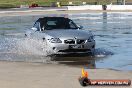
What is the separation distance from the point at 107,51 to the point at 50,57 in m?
2.70

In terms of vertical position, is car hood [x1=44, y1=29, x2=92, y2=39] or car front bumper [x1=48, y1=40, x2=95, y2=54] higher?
car hood [x1=44, y1=29, x2=92, y2=39]

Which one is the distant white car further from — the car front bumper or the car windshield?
the car windshield

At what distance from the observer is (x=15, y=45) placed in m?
19.1

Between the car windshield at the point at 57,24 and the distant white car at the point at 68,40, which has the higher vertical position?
the car windshield at the point at 57,24

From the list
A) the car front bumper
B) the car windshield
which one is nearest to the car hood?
the car front bumper

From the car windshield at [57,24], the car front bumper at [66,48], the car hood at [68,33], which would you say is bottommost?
the car front bumper at [66,48]

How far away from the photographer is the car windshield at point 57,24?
57.8 feet

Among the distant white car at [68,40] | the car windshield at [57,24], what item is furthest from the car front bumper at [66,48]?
the car windshield at [57,24]

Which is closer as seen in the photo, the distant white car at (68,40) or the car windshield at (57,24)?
the distant white car at (68,40)

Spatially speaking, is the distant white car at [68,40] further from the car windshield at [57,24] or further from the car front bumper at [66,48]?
the car windshield at [57,24]

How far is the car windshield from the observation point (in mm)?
17619

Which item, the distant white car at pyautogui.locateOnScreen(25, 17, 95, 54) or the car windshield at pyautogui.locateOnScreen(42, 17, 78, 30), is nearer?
the distant white car at pyautogui.locateOnScreen(25, 17, 95, 54)

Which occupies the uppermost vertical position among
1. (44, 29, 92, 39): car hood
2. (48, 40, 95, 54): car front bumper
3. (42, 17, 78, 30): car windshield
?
(42, 17, 78, 30): car windshield

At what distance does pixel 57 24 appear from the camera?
1781cm
